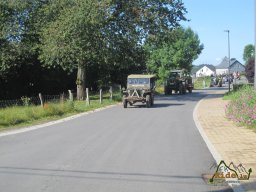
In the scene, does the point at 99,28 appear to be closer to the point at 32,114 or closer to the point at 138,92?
the point at 138,92

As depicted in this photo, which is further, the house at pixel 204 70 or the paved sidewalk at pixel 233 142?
the house at pixel 204 70

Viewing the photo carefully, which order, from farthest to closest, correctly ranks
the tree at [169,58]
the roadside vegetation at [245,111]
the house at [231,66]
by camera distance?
the house at [231,66], the tree at [169,58], the roadside vegetation at [245,111]

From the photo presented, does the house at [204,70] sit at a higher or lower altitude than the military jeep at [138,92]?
Answer: higher

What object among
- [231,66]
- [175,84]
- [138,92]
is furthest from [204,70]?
[138,92]

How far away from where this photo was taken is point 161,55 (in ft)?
243

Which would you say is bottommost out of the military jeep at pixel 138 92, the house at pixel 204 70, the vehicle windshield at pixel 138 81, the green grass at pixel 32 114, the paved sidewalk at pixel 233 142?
the paved sidewalk at pixel 233 142

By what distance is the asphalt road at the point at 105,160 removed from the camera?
771 cm

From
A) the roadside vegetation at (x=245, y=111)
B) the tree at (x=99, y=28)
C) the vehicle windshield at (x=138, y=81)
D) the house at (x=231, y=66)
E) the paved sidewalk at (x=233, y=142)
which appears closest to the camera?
the paved sidewalk at (x=233, y=142)

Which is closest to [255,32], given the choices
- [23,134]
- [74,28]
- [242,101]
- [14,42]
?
[242,101]

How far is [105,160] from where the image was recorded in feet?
32.7

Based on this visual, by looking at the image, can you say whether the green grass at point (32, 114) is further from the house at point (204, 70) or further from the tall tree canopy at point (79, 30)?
the house at point (204, 70)

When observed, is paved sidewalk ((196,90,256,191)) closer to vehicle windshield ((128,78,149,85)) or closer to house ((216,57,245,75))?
vehicle windshield ((128,78,149,85))

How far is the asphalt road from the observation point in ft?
25.3

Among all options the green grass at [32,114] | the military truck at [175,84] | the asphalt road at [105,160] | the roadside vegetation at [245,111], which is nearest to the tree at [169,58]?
the military truck at [175,84]
